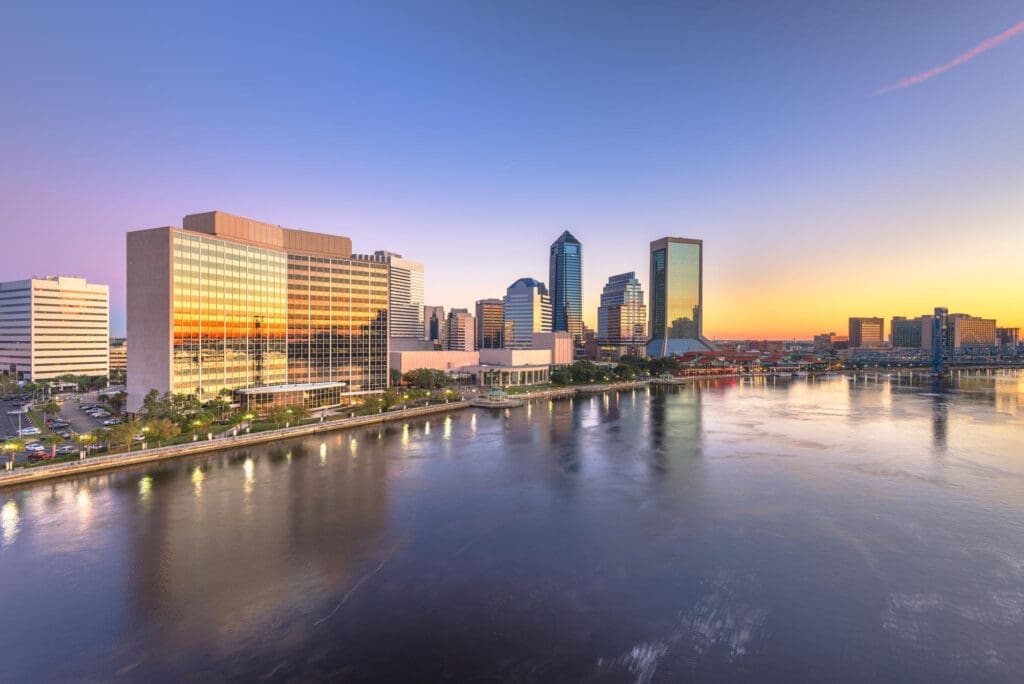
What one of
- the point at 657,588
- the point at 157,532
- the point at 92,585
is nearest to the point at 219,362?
the point at 157,532

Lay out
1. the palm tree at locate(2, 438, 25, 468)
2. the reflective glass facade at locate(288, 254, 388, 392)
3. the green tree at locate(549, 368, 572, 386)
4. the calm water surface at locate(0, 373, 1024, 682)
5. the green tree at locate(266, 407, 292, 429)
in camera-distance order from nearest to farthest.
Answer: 1. the calm water surface at locate(0, 373, 1024, 682)
2. the palm tree at locate(2, 438, 25, 468)
3. the green tree at locate(266, 407, 292, 429)
4. the reflective glass facade at locate(288, 254, 388, 392)
5. the green tree at locate(549, 368, 572, 386)

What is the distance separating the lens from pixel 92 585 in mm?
15203

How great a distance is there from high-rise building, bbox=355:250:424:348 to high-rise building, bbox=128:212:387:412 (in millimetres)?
86471

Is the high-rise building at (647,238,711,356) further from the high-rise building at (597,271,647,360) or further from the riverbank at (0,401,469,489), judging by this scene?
the riverbank at (0,401,469,489)

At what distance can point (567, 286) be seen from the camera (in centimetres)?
18088

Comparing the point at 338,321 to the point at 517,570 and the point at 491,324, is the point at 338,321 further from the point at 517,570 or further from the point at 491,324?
the point at 491,324

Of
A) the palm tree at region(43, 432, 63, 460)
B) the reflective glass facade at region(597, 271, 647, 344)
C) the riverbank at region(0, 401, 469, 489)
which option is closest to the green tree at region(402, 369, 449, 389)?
the riverbank at region(0, 401, 469, 489)

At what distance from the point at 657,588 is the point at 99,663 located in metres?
15.9

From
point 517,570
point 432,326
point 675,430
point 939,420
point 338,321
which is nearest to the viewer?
point 517,570

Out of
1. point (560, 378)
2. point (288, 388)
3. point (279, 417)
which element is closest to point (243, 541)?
point (279, 417)

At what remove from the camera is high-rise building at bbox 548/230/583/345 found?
180375 millimetres

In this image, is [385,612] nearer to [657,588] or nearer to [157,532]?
[657,588]

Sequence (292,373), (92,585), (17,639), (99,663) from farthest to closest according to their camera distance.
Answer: (292,373) → (92,585) → (17,639) → (99,663)

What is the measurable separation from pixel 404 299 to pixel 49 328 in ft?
295
